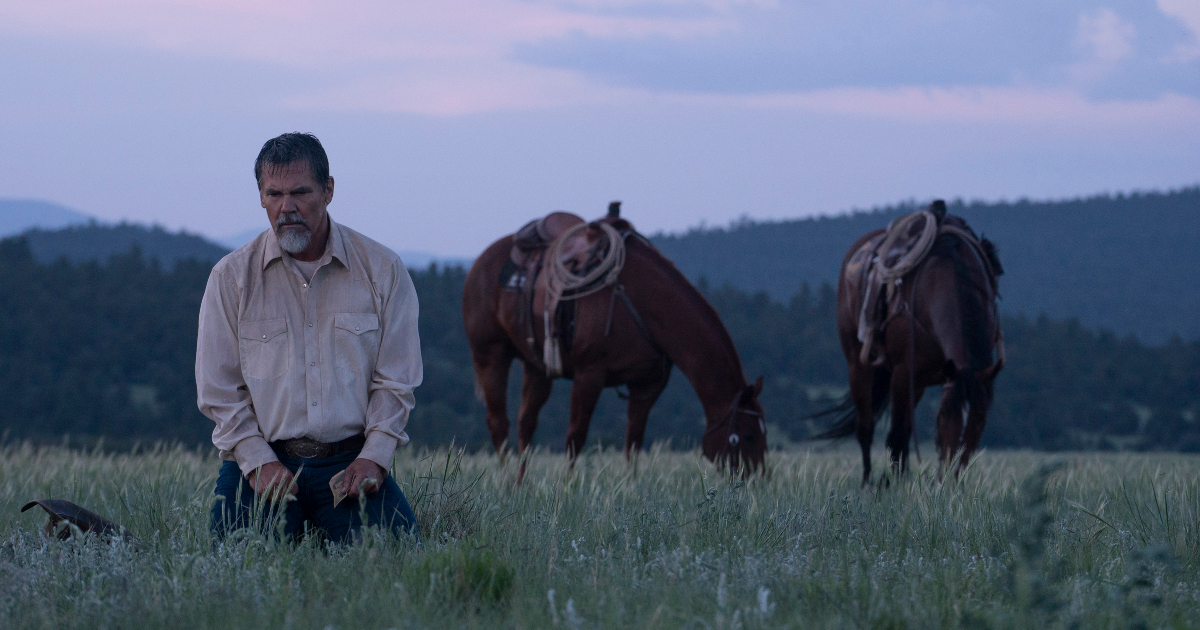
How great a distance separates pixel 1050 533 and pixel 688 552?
165cm

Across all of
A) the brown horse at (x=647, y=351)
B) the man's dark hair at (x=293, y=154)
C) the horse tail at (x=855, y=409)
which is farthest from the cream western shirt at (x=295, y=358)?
the horse tail at (x=855, y=409)

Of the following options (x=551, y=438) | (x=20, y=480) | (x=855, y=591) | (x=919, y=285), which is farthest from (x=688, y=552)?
(x=551, y=438)

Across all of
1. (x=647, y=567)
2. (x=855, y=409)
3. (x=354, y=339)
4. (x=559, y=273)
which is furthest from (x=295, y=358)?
(x=855, y=409)

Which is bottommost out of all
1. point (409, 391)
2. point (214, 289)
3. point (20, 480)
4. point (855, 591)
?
point (20, 480)

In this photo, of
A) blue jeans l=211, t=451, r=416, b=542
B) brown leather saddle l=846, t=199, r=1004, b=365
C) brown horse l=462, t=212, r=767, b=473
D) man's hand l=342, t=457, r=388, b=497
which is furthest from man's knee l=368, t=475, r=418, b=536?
brown leather saddle l=846, t=199, r=1004, b=365

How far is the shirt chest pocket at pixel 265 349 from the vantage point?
13.3 ft

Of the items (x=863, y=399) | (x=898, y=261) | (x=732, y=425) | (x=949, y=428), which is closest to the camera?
(x=949, y=428)

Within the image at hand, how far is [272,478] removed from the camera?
153 inches

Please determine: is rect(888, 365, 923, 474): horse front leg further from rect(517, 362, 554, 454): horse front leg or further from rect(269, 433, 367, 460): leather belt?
rect(269, 433, 367, 460): leather belt

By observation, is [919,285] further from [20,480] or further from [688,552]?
[20,480]

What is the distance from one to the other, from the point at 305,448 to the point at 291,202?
93cm

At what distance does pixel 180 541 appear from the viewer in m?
3.79

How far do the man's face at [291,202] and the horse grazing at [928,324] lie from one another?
4037mm

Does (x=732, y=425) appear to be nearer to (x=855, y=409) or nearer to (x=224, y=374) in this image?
(x=855, y=409)
